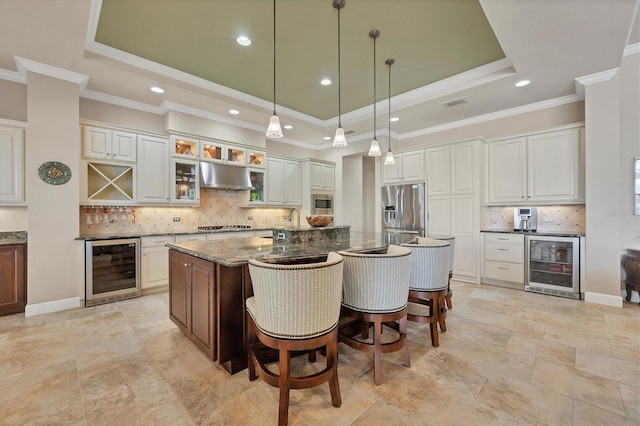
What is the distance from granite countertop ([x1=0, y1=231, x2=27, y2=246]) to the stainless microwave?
14.9ft

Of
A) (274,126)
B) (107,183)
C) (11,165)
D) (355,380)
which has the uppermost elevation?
(274,126)

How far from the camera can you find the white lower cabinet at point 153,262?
4020mm

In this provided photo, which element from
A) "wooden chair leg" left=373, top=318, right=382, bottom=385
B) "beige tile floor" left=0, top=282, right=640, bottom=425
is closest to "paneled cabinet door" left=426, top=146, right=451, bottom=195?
"beige tile floor" left=0, top=282, right=640, bottom=425

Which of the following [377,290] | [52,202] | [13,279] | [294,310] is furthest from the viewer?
[52,202]

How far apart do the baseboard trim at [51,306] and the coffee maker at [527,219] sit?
6459 mm

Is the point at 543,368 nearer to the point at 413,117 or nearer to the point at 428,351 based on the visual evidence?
the point at 428,351

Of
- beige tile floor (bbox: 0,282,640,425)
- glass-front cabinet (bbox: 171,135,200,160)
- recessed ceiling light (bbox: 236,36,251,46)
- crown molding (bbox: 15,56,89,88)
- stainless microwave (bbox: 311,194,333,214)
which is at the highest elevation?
recessed ceiling light (bbox: 236,36,251,46)

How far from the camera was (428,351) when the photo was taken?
243 cm

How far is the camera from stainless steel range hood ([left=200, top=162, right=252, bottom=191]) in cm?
487

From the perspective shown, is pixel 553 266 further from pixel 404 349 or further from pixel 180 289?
pixel 180 289

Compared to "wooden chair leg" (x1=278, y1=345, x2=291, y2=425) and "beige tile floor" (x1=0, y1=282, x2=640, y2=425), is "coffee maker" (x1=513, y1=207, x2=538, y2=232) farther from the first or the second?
"wooden chair leg" (x1=278, y1=345, x2=291, y2=425)

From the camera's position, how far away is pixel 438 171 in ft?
16.7

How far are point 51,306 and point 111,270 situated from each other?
27.0 inches

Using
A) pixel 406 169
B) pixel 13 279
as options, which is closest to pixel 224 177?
pixel 13 279
